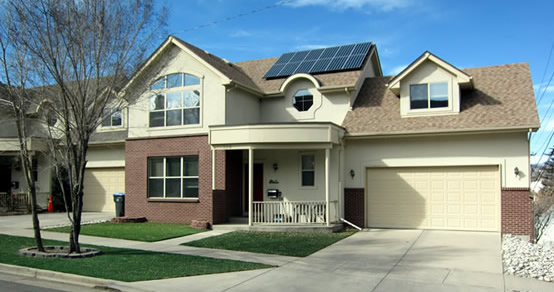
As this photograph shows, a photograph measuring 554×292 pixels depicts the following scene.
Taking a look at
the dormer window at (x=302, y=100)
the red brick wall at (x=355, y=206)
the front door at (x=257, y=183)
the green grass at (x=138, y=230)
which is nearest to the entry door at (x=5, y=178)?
the green grass at (x=138, y=230)

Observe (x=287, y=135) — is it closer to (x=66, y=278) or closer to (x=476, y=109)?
(x=476, y=109)

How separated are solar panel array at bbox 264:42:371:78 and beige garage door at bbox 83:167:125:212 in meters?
9.00

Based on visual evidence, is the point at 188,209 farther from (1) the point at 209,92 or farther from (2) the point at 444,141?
(2) the point at 444,141

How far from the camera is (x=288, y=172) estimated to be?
728 inches

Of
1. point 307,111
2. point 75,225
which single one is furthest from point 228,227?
point 75,225

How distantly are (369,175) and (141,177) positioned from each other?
9.37m

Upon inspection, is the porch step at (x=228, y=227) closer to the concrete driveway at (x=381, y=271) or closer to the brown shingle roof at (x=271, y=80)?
the concrete driveway at (x=381, y=271)

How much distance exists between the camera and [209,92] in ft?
60.3

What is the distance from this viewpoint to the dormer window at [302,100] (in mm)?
19750

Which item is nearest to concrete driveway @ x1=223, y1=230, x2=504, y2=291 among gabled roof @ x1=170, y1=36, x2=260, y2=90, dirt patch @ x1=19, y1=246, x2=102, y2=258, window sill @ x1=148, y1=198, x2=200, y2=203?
dirt patch @ x1=19, y1=246, x2=102, y2=258

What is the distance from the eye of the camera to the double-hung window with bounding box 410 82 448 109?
17312mm

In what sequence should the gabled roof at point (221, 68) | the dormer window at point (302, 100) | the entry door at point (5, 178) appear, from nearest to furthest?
the gabled roof at point (221, 68) → the dormer window at point (302, 100) → the entry door at point (5, 178)

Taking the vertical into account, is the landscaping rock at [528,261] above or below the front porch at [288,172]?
below

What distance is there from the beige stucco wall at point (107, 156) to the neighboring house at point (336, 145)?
305cm
